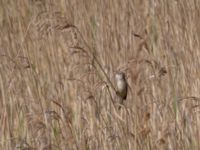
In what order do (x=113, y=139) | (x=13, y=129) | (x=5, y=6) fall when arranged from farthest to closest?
(x=5, y=6), (x=13, y=129), (x=113, y=139)

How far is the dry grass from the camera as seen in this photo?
1.93 meters

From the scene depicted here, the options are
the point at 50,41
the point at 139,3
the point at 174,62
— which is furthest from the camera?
the point at 139,3

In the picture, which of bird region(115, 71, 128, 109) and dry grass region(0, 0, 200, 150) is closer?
bird region(115, 71, 128, 109)

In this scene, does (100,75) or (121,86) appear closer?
(121,86)

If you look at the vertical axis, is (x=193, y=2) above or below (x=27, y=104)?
above

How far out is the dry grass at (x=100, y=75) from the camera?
1931mm

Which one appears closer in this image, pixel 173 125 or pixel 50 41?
pixel 173 125

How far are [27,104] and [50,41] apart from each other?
0.57 m

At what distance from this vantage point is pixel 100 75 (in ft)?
8.29

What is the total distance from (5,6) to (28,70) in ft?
2.95

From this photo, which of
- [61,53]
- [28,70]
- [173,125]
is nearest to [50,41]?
[61,53]

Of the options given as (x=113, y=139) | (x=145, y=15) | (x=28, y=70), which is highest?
(x=145, y=15)

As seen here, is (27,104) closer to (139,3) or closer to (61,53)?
(61,53)

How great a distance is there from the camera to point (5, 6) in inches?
137
